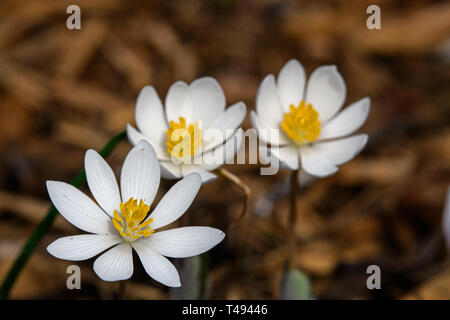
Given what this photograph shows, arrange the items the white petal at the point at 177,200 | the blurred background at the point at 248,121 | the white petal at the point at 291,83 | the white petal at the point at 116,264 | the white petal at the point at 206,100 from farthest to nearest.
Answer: the blurred background at the point at 248,121 → the white petal at the point at 291,83 → the white petal at the point at 206,100 → the white petal at the point at 177,200 → the white petal at the point at 116,264

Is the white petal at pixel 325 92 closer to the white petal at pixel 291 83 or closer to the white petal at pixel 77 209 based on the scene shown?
the white petal at pixel 291 83

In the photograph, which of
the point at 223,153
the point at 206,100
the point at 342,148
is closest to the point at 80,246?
the point at 223,153

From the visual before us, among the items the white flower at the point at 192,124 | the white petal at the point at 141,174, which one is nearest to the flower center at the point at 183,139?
the white flower at the point at 192,124

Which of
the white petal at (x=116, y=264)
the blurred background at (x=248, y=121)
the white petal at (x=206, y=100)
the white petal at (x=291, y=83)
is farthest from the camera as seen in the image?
the blurred background at (x=248, y=121)

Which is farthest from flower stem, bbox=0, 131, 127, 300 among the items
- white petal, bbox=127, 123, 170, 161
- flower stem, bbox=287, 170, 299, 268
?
flower stem, bbox=287, 170, 299, 268

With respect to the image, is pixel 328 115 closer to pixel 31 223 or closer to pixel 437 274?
pixel 437 274

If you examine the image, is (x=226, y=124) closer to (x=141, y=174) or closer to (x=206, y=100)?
(x=206, y=100)

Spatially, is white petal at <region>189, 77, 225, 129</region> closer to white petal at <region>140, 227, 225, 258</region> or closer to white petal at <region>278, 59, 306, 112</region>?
white petal at <region>278, 59, 306, 112</region>
